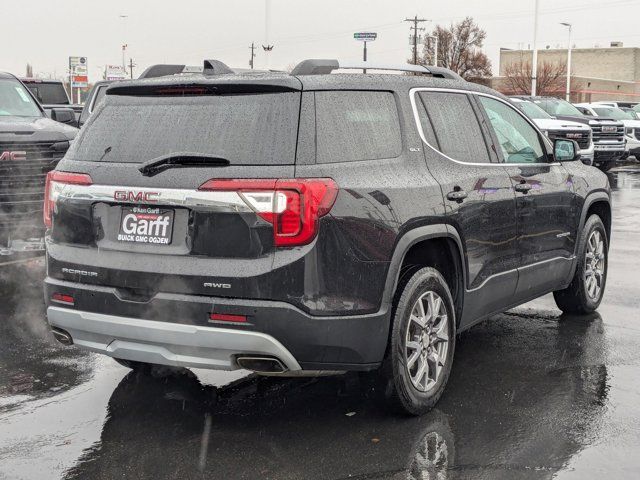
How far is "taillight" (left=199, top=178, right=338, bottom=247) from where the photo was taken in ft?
13.1

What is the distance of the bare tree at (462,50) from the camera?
86812 millimetres

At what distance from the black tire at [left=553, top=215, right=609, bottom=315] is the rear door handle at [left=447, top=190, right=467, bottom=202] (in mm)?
2054

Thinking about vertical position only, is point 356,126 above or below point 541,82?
below

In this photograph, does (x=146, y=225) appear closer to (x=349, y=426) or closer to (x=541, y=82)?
(x=349, y=426)

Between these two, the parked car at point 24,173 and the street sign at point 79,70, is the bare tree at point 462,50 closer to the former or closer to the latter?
the street sign at point 79,70

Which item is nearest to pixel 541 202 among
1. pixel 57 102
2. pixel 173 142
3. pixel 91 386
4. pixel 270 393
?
pixel 270 393

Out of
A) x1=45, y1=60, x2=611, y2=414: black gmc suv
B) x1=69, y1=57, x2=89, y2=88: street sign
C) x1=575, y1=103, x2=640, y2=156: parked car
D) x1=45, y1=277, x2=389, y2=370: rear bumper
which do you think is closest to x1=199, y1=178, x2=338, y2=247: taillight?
x1=45, y1=60, x2=611, y2=414: black gmc suv

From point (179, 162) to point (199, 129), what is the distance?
20 centimetres

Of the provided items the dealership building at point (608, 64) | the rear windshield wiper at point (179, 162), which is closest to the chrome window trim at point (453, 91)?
the rear windshield wiper at point (179, 162)

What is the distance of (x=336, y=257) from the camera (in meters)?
4.08

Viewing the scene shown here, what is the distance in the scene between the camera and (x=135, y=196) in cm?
423

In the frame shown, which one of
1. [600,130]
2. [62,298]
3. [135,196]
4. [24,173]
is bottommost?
[62,298]

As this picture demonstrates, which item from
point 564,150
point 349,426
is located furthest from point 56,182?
point 564,150

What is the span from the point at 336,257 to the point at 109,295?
3.74 ft
